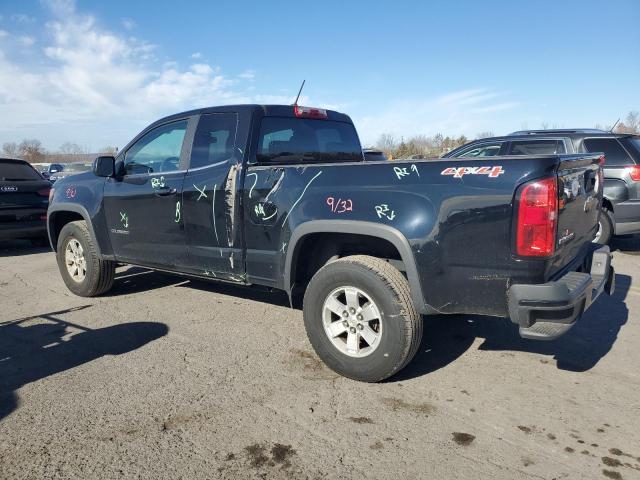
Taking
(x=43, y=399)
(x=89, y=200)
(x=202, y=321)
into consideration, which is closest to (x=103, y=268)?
(x=89, y=200)

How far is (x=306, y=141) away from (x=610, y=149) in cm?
505

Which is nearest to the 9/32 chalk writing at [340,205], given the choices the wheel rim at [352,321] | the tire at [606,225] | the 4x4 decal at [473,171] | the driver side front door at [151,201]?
the wheel rim at [352,321]

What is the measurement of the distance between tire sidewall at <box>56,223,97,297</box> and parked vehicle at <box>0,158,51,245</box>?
3.22 m

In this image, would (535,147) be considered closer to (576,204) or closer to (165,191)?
(576,204)

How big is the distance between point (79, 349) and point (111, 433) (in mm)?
1464

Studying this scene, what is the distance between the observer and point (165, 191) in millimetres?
4586

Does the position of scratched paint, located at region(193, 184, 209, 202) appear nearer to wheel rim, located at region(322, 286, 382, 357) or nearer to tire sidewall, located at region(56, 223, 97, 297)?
wheel rim, located at region(322, 286, 382, 357)

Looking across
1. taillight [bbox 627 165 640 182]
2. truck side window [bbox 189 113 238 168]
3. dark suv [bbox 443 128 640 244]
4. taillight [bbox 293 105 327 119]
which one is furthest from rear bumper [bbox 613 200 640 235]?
truck side window [bbox 189 113 238 168]

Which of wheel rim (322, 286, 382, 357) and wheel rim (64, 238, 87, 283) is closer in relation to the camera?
wheel rim (322, 286, 382, 357)

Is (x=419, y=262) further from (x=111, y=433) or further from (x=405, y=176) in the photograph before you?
(x=111, y=433)

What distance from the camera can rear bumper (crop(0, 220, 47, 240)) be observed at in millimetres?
8359

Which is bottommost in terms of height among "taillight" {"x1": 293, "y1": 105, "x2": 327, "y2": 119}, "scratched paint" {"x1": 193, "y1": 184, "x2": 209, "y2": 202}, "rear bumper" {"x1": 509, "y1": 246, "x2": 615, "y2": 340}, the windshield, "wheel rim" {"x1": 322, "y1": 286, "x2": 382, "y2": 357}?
"wheel rim" {"x1": 322, "y1": 286, "x2": 382, "y2": 357}

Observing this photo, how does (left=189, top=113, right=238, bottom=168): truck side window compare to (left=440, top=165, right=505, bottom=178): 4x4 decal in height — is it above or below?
above

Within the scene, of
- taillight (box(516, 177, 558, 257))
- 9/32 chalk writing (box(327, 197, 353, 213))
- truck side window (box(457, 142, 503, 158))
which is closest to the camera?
taillight (box(516, 177, 558, 257))
